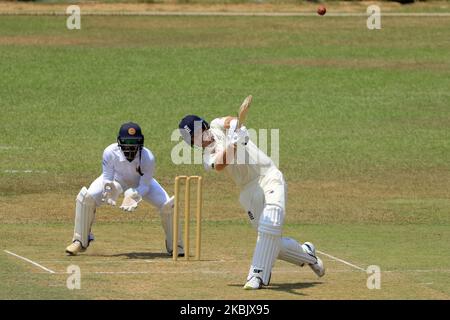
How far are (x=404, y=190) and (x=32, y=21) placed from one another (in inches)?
939

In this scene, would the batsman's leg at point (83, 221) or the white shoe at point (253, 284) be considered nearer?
the white shoe at point (253, 284)

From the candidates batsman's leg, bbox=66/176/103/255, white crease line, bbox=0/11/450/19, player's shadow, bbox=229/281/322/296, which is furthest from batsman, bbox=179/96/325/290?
white crease line, bbox=0/11/450/19

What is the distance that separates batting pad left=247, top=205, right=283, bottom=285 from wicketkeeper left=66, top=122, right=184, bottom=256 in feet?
8.76

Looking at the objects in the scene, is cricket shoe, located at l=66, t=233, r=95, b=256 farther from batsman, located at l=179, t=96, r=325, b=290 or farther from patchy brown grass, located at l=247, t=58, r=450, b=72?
patchy brown grass, located at l=247, t=58, r=450, b=72

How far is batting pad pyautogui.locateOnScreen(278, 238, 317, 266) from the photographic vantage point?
50.1 feet

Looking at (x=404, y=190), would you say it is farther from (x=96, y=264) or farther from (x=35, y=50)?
(x=35, y=50)

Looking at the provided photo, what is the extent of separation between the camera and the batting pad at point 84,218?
17375 mm

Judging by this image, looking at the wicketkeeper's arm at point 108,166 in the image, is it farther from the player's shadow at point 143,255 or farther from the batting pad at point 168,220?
the player's shadow at point 143,255

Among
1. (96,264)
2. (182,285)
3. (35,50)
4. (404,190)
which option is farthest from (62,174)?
(35,50)

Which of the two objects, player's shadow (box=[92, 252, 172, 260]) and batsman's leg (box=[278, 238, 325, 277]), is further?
player's shadow (box=[92, 252, 172, 260])

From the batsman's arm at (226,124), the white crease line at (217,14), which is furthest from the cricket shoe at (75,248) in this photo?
the white crease line at (217,14)

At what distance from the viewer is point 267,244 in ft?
48.7

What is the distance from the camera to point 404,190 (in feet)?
80.9

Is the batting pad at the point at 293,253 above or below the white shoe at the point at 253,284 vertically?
above
